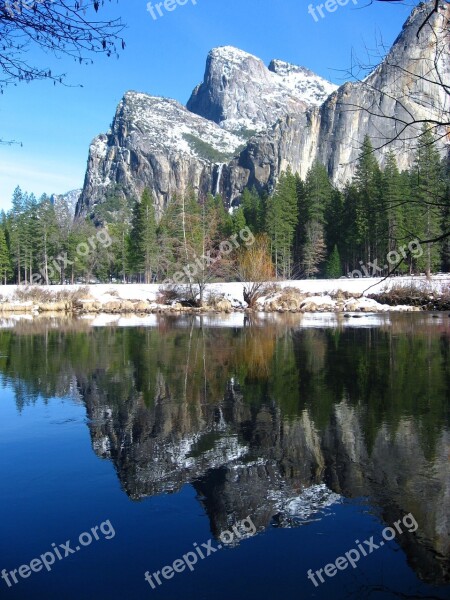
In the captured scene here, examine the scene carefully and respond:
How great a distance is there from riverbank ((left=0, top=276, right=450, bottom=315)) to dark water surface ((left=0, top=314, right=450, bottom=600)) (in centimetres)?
2604

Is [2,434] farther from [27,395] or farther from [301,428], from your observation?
[301,428]

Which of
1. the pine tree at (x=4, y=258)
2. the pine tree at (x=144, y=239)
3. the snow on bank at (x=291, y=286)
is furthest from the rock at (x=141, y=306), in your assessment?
the pine tree at (x=4, y=258)

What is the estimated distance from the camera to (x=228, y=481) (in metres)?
6.89

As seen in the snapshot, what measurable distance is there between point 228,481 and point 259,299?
37.5 meters

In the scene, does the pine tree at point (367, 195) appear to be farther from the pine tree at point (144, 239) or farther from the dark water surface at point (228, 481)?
the dark water surface at point (228, 481)

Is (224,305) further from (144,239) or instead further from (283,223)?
(144,239)

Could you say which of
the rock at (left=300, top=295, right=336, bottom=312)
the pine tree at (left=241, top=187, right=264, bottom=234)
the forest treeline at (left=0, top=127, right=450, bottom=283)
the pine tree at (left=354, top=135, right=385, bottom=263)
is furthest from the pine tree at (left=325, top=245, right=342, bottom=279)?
the rock at (left=300, top=295, right=336, bottom=312)

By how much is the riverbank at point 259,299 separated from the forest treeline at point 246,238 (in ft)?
10.5

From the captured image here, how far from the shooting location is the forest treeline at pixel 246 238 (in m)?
47.8

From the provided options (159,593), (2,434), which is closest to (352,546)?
(159,593)

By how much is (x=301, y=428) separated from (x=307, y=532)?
11.5 ft

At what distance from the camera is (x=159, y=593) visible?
15.4 ft

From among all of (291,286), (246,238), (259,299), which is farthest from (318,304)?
(246,238)

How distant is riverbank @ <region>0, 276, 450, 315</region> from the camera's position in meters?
39.7
